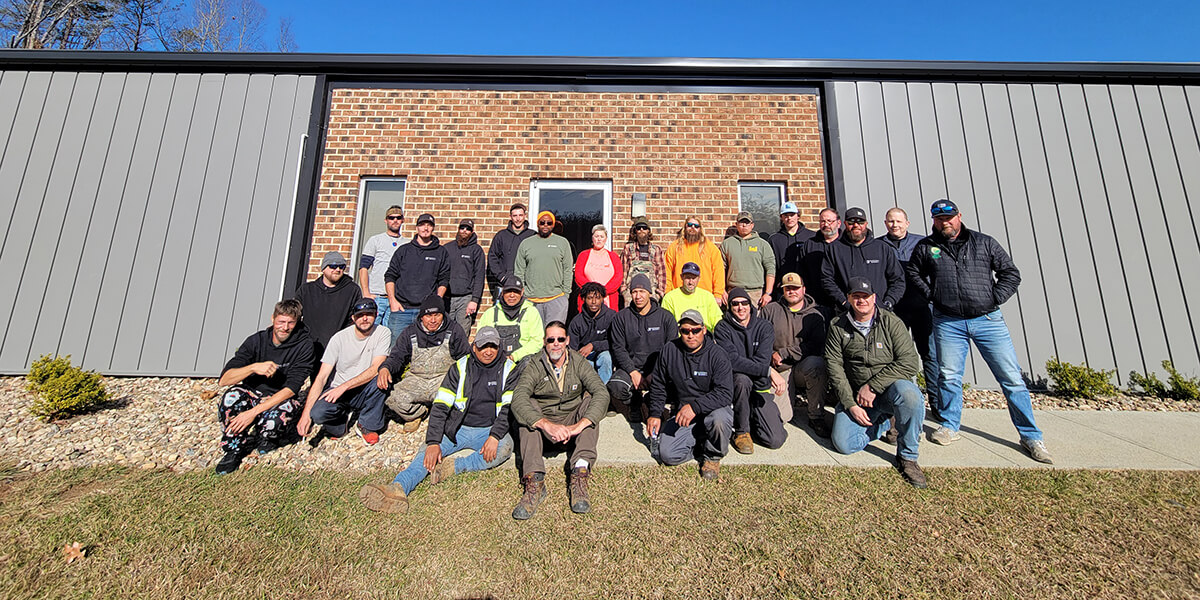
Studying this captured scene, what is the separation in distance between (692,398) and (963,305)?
7.34 ft

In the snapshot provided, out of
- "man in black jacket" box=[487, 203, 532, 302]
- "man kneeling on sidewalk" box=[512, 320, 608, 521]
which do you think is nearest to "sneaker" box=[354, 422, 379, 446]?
"man kneeling on sidewalk" box=[512, 320, 608, 521]

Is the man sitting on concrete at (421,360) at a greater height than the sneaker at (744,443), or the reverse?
the man sitting on concrete at (421,360)

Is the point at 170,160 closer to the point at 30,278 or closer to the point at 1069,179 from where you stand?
the point at 30,278

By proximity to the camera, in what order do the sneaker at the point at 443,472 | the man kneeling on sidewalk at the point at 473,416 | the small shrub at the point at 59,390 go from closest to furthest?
the sneaker at the point at 443,472 < the man kneeling on sidewalk at the point at 473,416 < the small shrub at the point at 59,390

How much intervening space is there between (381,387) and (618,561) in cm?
240

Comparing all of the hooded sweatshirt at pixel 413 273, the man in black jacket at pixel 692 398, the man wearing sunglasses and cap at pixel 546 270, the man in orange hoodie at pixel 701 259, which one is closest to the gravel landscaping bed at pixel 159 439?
the hooded sweatshirt at pixel 413 273

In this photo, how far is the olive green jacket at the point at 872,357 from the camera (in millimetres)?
3252

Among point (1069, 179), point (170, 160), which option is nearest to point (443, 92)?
point (170, 160)

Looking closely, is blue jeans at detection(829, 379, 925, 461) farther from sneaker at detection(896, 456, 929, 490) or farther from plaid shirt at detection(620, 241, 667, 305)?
plaid shirt at detection(620, 241, 667, 305)

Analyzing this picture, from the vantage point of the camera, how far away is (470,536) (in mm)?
2385

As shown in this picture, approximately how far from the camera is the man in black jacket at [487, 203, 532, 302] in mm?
5125

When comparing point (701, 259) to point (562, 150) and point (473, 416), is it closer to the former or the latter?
point (562, 150)

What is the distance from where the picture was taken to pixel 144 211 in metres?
5.68

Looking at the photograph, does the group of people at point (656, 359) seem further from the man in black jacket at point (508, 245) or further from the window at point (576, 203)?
the window at point (576, 203)
